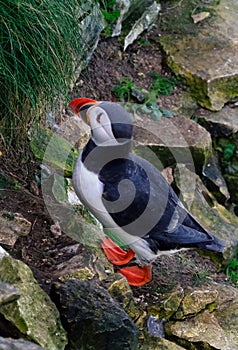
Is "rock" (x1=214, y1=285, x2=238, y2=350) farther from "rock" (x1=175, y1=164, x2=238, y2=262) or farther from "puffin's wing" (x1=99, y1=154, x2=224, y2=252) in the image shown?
"rock" (x1=175, y1=164, x2=238, y2=262)

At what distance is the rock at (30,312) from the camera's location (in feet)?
7.73

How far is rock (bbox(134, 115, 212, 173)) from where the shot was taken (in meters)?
5.27

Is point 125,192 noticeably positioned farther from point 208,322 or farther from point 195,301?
point 208,322

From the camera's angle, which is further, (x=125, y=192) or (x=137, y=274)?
(x=137, y=274)

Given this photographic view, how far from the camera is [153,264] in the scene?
4168mm

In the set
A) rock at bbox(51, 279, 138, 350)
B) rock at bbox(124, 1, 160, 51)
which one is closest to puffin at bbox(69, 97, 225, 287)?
rock at bbox(51, 279, 138, 350)

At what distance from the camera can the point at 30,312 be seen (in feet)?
8.14

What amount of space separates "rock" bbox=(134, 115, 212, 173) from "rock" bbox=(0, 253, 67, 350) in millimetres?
2702

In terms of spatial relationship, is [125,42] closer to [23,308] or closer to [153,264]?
[153,264]

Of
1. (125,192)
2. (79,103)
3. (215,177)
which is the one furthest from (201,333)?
(215,177)

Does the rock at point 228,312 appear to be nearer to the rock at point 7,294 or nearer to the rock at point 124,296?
the rock at point 124,296

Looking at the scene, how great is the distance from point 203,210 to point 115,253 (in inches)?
63.7

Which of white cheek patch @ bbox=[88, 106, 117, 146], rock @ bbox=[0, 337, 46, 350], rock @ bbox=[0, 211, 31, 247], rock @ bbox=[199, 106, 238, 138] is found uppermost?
white cheek patch @ bbox=[88, 106, 117, 146]

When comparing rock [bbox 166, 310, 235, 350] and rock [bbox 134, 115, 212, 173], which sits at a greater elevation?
rock [bbox 134, 115, 212, 173]
